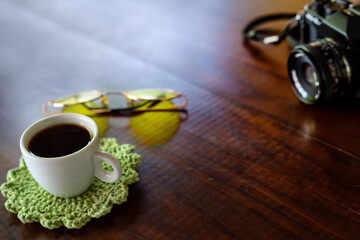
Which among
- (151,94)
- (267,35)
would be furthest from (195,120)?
(267,35)

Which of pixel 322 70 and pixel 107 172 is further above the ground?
pixel 322 70

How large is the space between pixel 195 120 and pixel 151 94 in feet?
0.28

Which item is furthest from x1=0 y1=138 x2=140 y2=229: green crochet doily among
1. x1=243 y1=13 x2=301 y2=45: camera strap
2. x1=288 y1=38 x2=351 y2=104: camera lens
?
x1=243 y1=13 x2=301 y2=45: camera strap

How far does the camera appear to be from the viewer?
608 mm

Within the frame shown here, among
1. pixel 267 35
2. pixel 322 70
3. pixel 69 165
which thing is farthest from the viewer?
pixel 267 35

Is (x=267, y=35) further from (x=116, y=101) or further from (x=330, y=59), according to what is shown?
(x=116, y=101)

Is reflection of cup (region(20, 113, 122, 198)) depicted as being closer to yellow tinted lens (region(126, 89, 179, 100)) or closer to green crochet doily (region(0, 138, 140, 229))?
green crochet doily (region(0, 138, 140, 229))

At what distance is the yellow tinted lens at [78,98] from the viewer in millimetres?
652

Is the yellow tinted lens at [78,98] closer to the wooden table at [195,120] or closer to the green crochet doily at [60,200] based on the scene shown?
the wooden table at [195,120]

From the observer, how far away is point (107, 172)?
1.59 feet

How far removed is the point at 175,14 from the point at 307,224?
59cm

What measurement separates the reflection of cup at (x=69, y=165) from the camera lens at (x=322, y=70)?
12.6 inches

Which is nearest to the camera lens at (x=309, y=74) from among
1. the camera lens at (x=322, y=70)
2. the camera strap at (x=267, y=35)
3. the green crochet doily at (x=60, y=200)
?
the camera lens at (x=322, y=70)

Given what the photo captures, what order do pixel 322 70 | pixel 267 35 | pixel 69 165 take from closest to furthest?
pixel 69 165 → pixel 322 70 → pixel 267 35
